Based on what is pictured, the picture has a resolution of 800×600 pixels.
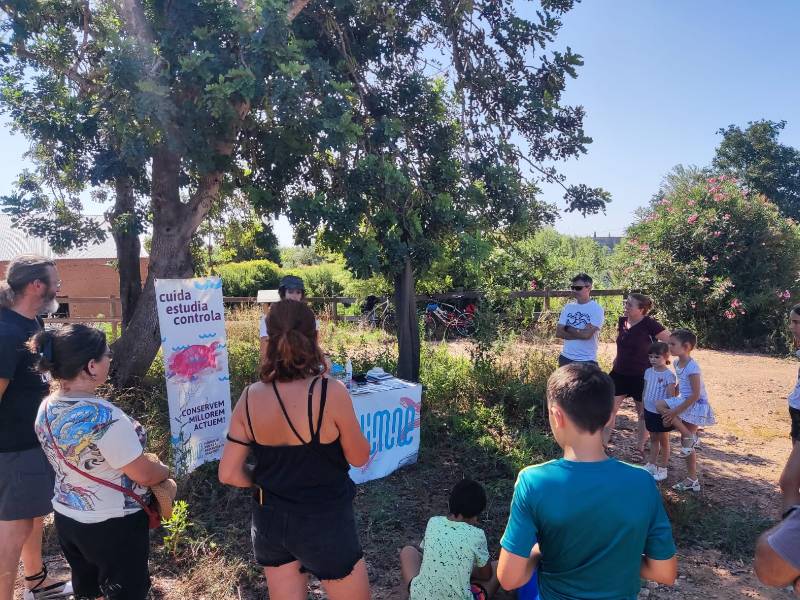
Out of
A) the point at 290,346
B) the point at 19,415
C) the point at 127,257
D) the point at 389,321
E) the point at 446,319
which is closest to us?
the point at 290,346

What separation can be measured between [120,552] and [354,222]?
3.82 m

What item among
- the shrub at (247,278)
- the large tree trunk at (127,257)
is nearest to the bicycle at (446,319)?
the large tree trunk at (127,257)

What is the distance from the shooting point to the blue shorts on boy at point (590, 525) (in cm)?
171

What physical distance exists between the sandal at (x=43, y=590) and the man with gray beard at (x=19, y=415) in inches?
19.1

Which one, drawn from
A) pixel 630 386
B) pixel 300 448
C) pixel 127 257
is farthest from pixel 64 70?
pixel 630 386

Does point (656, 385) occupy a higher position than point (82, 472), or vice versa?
point (82, 472)

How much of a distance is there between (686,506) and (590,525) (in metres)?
3.21

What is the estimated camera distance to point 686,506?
170 inches

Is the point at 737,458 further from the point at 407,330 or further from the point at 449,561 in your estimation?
the point at 449,561

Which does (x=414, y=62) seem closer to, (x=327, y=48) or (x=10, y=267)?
(x=327, y=48)

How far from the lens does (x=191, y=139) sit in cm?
553

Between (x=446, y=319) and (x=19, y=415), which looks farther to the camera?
(x=446, y=319)

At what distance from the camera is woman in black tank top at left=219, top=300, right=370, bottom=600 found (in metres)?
2.12

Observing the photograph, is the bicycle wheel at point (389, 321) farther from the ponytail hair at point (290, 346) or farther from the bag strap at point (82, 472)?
the ponytail hair at point (290, 346)
